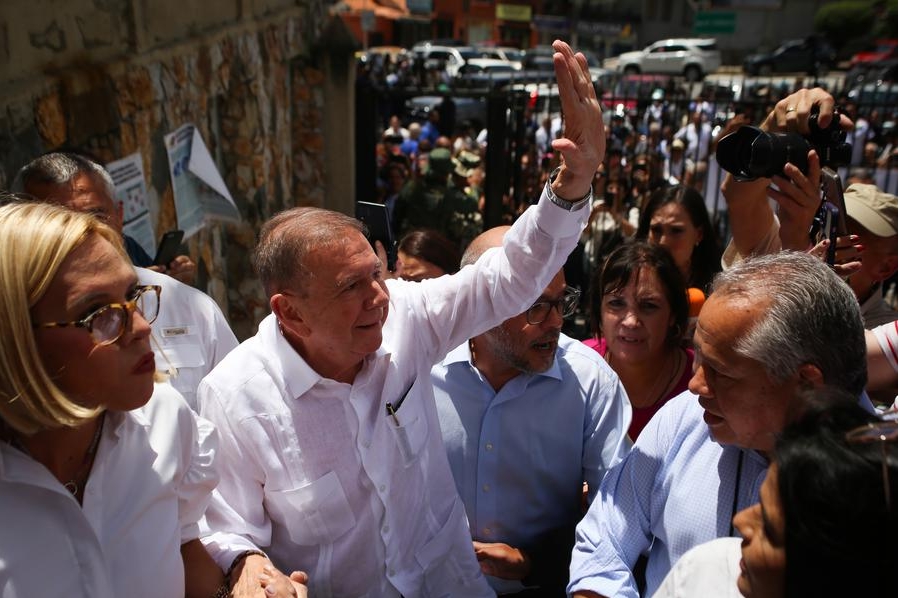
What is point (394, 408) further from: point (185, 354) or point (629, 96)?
point (629, 96)

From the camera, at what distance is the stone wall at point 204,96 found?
286 centimetres

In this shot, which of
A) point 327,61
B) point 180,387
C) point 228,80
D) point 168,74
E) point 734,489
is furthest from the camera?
point 327,61

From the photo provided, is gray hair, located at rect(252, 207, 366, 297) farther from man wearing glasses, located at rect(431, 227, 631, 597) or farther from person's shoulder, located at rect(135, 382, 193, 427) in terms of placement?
man wearing glasses, located at rect(431, 227, 631, 597)

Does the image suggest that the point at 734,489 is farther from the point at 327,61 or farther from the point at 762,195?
the point at 327,61

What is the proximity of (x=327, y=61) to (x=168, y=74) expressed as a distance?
2464 millimetres

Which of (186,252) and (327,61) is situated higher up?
(327,61)

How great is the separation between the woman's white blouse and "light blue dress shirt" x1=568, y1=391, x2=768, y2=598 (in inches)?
36.7

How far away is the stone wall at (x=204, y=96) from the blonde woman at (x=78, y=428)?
1497 millimetres

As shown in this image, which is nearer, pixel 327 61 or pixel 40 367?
pixel 40 367

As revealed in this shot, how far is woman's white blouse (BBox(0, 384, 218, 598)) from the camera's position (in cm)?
131

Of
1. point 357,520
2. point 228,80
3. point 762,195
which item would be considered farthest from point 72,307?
point 228,80

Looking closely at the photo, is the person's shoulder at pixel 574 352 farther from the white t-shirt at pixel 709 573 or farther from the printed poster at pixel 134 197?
the printed poster at pixel 134 197

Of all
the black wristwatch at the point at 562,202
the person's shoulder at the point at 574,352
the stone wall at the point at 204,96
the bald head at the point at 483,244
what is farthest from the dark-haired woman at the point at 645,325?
the stone wall at the point at 204,96

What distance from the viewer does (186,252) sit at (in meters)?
4.38
